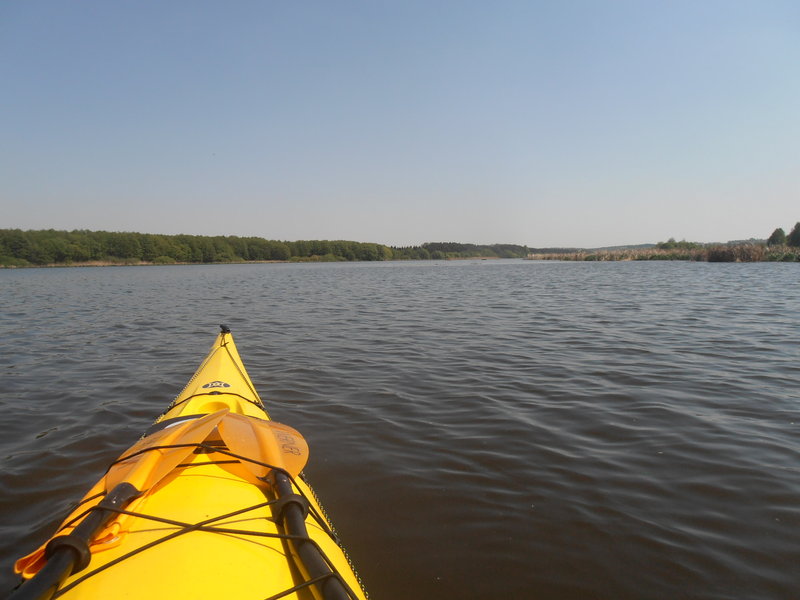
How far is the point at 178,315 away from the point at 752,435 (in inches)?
600

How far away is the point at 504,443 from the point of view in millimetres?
4621

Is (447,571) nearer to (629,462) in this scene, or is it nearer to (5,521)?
(629,462)

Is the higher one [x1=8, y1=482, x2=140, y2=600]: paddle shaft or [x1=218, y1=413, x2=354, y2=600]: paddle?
[x1=8, y1=482, x2=140, y2=600]: paddle shaft

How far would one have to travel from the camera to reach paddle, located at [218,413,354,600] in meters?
1.82

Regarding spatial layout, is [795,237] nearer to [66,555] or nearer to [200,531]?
[200,531]

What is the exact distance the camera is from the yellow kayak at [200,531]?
172 centimetres

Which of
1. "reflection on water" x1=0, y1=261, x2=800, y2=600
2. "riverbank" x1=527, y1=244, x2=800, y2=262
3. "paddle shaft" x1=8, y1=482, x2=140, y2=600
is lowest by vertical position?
"reflection on water" x1=0, y1=261, x2=800, y2=600

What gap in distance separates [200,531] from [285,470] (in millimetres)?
598

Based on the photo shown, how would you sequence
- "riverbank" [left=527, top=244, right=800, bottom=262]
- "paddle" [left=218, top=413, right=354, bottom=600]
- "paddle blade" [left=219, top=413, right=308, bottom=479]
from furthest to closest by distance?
"riverbank" [left=527, top=244, right=800, bottom=262]
"paddle blade" [left=219, top=413, right=308, bottom=479]
"paddle" [left=218, top=413, right=354, bottom=600]

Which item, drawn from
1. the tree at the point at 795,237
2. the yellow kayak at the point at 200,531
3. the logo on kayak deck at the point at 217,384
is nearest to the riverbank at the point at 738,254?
the tree at the point at 795,237

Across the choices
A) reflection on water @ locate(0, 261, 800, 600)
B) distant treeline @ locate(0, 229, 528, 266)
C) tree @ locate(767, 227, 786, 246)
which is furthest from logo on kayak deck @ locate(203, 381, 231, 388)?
distant treeline @ locate(0, 229, 528, 266)

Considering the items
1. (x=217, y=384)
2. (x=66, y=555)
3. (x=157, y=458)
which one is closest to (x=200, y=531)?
(x=66, y=555)

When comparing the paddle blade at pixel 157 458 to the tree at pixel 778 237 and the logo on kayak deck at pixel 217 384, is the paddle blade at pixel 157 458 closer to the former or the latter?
the logo on kayak deck at pixel 217 384

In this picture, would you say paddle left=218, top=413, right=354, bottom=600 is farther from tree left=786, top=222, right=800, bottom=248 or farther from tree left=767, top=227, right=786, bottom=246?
tree left=767, top=227, right=786, bottom=246
